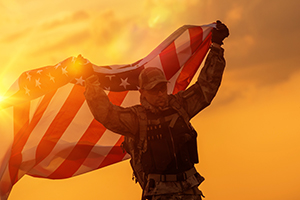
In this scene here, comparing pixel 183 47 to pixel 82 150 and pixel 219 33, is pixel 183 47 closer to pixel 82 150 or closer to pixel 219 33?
pixel 219 33

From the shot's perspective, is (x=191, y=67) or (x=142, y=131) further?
(x=191, y=67)

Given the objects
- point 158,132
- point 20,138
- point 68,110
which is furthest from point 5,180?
point 158,132

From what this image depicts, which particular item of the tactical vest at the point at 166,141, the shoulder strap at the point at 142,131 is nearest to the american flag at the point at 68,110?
the shoulder strap at the point at 142,131

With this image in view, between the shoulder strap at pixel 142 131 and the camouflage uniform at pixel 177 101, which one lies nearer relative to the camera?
the camouflage uniform at pixel 177 101

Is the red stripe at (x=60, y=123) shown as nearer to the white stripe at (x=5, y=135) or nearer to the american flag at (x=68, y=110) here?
the american flag at (x=68, y=110)

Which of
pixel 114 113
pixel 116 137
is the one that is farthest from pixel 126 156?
pixel 114 113

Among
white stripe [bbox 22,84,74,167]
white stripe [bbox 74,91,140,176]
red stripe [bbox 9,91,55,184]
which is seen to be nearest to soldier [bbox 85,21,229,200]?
white stripe [bbox 74,91,140,176]

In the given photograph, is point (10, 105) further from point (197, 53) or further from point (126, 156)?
point (197, 53)

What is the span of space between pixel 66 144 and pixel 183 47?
350 cm

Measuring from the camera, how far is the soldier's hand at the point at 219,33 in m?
9.63

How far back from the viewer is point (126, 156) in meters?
11.9

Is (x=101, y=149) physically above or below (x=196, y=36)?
below

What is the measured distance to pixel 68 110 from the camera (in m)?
11.6

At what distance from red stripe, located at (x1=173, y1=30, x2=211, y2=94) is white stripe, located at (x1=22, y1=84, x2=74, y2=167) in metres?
2.49
